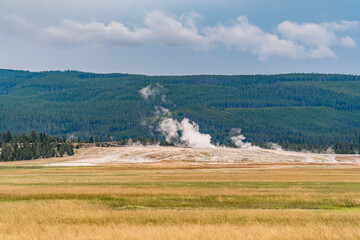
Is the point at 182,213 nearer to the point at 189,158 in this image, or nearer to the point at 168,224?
the point at 168,224

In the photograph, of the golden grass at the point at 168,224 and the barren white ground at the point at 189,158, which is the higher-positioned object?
the golden grass at the point at 168,224

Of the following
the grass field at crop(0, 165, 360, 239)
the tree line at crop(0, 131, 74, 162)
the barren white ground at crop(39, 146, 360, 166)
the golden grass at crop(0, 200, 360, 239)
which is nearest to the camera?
the golden grass at crop(0, 200, 360, 239)

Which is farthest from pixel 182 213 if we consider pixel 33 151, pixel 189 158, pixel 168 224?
pixel 33 151

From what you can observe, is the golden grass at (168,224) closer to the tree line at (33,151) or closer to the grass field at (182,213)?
the grass field at (182,213)

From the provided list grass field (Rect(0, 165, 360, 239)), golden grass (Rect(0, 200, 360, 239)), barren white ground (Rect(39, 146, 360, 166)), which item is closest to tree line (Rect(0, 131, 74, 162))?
barren white ground (Rect(39, 146, 360, 166))

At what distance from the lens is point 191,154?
145375 millimetres

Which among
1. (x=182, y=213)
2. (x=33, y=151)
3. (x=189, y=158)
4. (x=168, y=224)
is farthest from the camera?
(x=33, y=151)

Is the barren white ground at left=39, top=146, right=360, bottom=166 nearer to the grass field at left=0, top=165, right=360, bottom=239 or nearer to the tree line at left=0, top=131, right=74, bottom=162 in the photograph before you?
the tree line at left=0, top=131, right=74, bottom=162

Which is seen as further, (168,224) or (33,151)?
(33,151)

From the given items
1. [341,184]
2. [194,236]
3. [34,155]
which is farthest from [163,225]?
[34,155]

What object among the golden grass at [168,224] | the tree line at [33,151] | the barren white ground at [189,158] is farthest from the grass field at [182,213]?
the tree line at [33,151]

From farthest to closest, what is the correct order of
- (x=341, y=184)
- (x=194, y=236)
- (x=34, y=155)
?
(x=34, y=155) < (x=341, y=184) < (x=194, y=236)

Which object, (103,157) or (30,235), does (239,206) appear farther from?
(103,157)

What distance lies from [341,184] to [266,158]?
255ft
